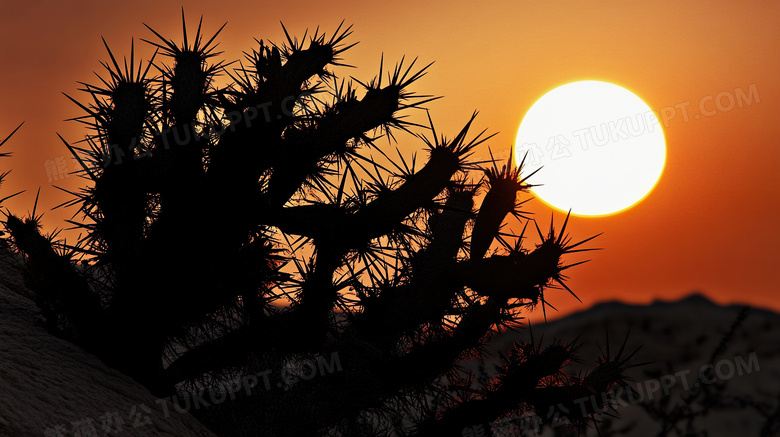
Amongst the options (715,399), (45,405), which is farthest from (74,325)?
(715,399)

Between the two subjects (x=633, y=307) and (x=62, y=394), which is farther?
(x=633, y=307)

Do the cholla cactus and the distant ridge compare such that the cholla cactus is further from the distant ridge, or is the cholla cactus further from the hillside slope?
the distant ridge

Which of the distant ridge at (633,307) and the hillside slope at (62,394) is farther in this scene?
the distant ridge at (633,307)

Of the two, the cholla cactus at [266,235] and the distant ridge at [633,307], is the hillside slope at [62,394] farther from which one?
the distant ridge at [633,307]

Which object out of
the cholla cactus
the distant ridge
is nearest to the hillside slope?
the cholla cactus

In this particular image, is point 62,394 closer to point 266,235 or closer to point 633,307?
point 266,235

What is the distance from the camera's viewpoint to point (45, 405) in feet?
14.7

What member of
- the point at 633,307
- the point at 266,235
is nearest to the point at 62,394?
the point at 266,235

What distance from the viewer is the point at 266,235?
17.6 feet

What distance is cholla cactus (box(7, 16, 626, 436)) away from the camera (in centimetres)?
500

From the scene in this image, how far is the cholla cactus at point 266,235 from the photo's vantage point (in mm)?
4996

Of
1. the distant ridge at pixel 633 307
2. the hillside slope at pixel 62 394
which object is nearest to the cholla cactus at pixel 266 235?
the hillside slope at pixel 62 394

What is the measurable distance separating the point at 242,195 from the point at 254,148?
0.39 m

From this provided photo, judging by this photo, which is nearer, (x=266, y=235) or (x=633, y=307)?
(x=266, y=235)
